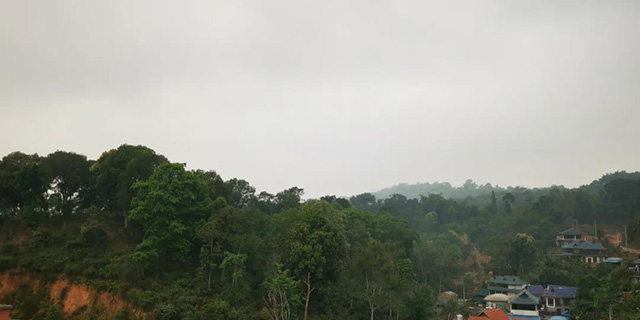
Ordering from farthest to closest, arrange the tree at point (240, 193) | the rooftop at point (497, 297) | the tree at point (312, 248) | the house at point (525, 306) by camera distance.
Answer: the rooftop at point (497, 297) < the house at point (525, 306) < the tree at point (240, 193) < the tree at point (312, 248)

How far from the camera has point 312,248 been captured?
24.9 metres

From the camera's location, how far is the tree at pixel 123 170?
27781 mm

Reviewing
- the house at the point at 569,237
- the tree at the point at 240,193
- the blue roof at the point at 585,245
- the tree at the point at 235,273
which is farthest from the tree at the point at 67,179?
the house at the point at 569,237

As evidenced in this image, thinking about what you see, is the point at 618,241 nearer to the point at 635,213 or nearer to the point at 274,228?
the point at 635,213

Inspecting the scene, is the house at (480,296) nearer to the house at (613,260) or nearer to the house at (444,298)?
the house at (444,298)

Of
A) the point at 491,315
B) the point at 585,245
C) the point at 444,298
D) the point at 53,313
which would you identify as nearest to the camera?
the point at 53,313

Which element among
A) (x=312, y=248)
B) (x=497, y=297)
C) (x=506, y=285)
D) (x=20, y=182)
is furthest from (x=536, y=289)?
(x=20, y=182)

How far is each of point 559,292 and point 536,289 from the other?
1.80 metres

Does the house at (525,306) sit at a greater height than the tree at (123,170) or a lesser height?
lesser

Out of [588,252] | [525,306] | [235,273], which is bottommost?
[525,306]

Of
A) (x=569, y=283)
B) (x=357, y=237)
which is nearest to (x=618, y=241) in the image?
(x=569, y=283)

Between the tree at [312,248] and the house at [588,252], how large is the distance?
36363 millimetres

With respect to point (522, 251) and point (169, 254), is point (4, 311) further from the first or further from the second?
point (522, 251)

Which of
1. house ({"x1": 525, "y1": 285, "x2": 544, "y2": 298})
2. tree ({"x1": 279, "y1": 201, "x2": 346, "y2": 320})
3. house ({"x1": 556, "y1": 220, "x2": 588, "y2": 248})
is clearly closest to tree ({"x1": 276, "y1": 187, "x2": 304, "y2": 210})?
tree ({"x1": 279, "y1": 201, "x2": 346, "y2": 320})
